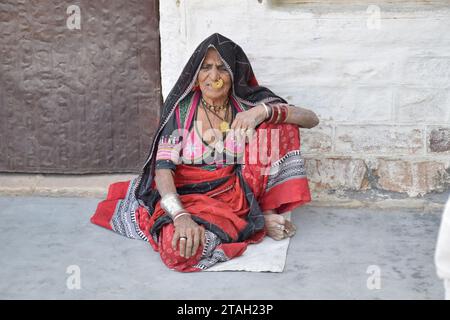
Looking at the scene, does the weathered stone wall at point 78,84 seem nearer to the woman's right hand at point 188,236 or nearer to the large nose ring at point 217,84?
the large nose ring at point 217,84

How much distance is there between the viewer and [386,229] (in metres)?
4.32

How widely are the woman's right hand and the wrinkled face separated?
2.35 feet

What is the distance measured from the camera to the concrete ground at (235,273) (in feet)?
11.6

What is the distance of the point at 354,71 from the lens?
459 centimetres

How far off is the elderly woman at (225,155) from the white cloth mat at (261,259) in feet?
0.20

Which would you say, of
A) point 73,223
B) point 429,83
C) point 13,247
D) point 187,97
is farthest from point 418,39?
point 13,247

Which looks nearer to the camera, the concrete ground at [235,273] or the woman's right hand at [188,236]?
the concrete ground at [235,273]

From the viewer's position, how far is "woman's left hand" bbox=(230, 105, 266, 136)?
4062mm

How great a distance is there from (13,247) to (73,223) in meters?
0.46

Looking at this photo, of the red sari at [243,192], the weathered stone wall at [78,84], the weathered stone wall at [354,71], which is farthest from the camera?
the weathered stone wall at [78,84]

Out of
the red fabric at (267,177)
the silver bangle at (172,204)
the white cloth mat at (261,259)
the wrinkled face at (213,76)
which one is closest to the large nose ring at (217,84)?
the wrinkled face at (213,76)

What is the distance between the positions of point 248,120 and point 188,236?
721mm

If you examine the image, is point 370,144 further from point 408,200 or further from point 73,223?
point 73,223

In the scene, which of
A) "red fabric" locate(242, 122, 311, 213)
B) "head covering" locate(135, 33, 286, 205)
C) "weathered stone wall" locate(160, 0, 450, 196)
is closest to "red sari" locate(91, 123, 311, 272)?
"red fabric" locate(242, 122, 311, 213)
